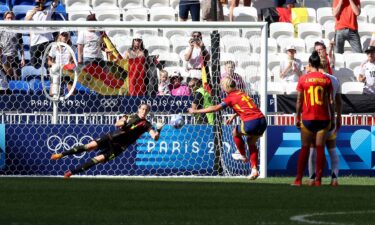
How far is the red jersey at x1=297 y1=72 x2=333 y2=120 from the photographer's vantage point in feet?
53.9

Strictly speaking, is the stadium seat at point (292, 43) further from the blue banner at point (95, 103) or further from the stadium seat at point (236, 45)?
the blue banner at point (95, 103)

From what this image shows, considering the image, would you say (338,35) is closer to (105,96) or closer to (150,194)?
(105,96)

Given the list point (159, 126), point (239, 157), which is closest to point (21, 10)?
point (159, 126)

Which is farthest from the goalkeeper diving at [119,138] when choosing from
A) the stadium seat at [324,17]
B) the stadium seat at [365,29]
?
the stadium seat at [324,17]

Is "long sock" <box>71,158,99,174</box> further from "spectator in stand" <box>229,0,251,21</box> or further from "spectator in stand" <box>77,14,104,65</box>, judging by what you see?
"spectator in stand" <box>229,0,251,21</box>

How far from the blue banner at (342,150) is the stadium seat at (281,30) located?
6052 mm

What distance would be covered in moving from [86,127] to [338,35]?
7.56m

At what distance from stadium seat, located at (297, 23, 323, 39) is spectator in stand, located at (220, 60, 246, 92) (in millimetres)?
6213

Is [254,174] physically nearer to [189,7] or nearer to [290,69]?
[290,69]

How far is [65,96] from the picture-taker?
806 inches

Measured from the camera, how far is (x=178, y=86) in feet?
69.9

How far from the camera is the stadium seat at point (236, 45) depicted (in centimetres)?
2158

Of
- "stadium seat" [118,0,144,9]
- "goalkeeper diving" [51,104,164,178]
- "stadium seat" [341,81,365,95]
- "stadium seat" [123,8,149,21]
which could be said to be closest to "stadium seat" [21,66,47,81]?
"goalkeeper diving" [51,104,164,178]

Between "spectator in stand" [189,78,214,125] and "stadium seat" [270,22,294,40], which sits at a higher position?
"stadium seat" [270,22,294,40]
